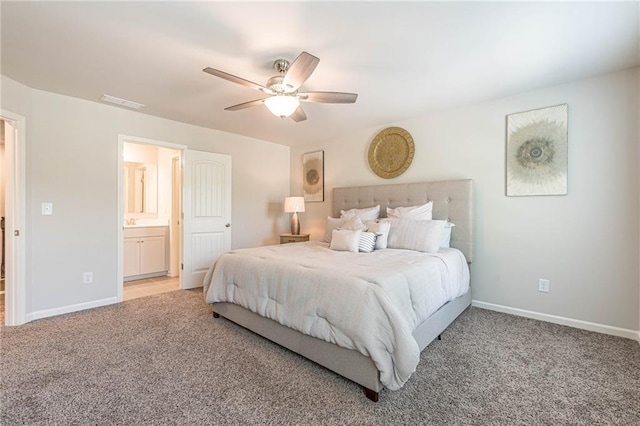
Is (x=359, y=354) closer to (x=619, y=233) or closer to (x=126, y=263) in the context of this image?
(x=619, y=233)

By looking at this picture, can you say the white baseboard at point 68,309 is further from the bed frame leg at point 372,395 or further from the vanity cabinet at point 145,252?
the bed frame leg at point 372,395

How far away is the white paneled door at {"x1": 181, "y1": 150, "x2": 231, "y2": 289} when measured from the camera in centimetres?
415

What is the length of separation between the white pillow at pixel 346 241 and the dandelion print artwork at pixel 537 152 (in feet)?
5.67

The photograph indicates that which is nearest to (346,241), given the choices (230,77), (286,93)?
(286,93)

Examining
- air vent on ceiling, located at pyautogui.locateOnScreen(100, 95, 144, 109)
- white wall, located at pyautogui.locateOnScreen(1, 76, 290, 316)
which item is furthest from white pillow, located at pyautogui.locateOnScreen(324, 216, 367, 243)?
air vent on ceiling, located at pyautogui.locateOnScreen(100, 95, 144, 109)

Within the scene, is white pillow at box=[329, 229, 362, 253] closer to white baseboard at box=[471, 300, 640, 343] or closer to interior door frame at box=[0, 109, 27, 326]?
white baseboard at box=[471, 300, 640, 343]

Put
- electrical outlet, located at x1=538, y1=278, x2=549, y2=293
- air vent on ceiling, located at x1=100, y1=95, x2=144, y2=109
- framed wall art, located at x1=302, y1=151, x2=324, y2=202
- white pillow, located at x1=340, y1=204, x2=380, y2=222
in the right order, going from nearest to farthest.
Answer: electrical outlet, located at x1=538, y1=278, x2=549, y2=293 → air vent on ceiling, located at x1=100, y1=95, x2=144, y2=109 → white pillow, located at x1=340, y1=204, x2=380, y2=222 → framed wall art, located at x1=302, y1=151, x2=324, y2=202

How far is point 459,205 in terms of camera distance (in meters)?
3.41

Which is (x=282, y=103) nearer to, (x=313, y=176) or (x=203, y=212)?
(x=203, y=212)

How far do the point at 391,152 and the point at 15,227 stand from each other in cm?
427

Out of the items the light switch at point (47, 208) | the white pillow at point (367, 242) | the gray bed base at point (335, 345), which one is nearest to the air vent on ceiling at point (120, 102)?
the light switch at point (47, 208)

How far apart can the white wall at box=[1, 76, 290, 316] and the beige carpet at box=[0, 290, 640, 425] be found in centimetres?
54

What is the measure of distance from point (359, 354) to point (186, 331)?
1.77 meters

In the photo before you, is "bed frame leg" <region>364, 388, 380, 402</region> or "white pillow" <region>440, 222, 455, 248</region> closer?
"bed frame leg" <region>364, 388, 380, 402</region>
